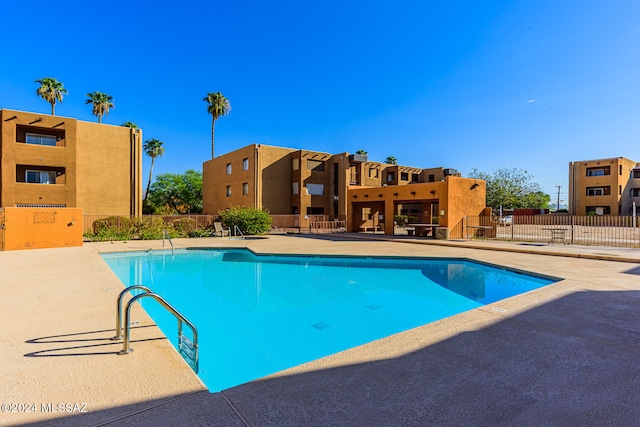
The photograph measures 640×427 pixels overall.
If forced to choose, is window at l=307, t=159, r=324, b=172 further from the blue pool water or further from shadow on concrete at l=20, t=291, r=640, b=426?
shadow on concrete at l=20, t=291, r=640, b=426

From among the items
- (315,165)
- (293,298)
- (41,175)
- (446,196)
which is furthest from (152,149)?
(293,298)

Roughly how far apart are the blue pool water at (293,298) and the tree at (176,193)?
31570mm

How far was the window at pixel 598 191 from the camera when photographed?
42875 mm

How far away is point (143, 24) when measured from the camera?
19.0 metres

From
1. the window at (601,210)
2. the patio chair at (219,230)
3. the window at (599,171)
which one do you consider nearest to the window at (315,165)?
the patio chair at (219,230)

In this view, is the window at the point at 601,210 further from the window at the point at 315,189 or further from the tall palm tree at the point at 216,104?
the tall palm tree at the point at 216,104

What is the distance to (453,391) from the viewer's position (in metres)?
2.95

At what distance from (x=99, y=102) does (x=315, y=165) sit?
25325mm

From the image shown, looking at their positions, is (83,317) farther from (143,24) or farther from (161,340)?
(143,24)

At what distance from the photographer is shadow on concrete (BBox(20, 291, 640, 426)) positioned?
2518 mm

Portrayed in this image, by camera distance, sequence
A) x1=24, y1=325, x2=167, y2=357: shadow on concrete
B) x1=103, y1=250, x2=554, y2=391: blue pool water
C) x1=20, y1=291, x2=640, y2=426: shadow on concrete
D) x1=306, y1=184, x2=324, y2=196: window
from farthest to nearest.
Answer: x1=306, y1=184, x2=324, y2=196: window < x1=103, y1=250, x2=554, y2=391: blue pool water < x1=24, y1=325, x2=167, y2=357: shadow on concrete < x1=20, y1=291, x2=640, y2=426: shadow on concrete

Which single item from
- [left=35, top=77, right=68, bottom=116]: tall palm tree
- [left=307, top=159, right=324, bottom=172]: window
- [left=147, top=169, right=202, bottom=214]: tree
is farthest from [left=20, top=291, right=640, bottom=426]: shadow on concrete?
[left=147, top=169, right=202, bottom=214]: tree

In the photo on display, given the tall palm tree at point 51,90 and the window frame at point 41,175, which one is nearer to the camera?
the window frame at point 41,175

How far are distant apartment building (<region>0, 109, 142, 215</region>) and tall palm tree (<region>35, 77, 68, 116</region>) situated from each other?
39.2ft
